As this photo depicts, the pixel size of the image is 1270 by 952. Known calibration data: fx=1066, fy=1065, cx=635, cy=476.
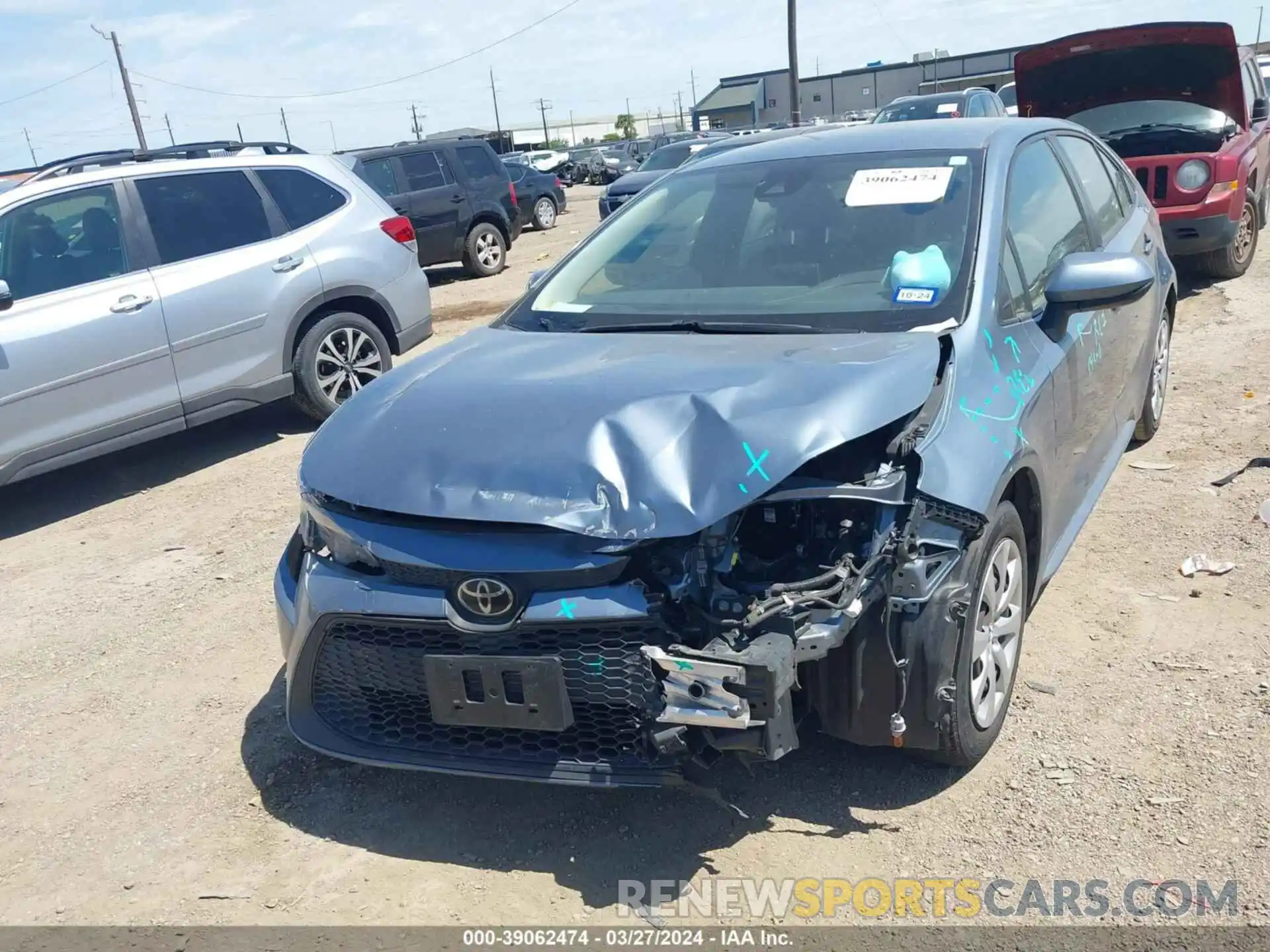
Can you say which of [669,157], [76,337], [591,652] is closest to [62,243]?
[76,337]

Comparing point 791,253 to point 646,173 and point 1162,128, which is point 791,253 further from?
point 646,173

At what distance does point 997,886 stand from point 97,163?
647cm

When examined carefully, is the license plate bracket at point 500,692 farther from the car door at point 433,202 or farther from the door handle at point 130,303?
the car door at point 433,202

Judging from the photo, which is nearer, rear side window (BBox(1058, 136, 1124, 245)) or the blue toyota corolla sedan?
the blue toyota corolla sedan

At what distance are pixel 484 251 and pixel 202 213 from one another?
7696 millimetres

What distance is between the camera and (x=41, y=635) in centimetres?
459

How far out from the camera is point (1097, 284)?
3416mm

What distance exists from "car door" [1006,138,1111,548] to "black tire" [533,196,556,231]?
52.3 feet

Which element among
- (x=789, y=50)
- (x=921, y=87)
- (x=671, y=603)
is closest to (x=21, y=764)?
(x=671, y=603)

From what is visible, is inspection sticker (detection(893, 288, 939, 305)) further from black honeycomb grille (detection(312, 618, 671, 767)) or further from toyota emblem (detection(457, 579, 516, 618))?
toyota emblem (detection(457, 579, 516, 618))

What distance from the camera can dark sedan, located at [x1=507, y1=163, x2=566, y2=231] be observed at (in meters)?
18.9

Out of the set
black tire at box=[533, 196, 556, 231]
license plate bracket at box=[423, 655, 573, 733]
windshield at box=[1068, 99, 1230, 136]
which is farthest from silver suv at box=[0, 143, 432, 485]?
black tire at box=[533, 196, 556, 231]

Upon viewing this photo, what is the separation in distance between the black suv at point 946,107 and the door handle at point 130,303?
1238 centimetres

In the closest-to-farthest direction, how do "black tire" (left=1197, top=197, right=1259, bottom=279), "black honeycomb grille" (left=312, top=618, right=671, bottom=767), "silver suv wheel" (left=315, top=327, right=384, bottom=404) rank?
"black honeycomb grille" (left=312, top=618, right=671, bottom=767) < "silver suv wheel" (left=315, top=327, right=384, bottom=404) < "black tire" (left=1197, top=197, right=1259, bottom=279)
